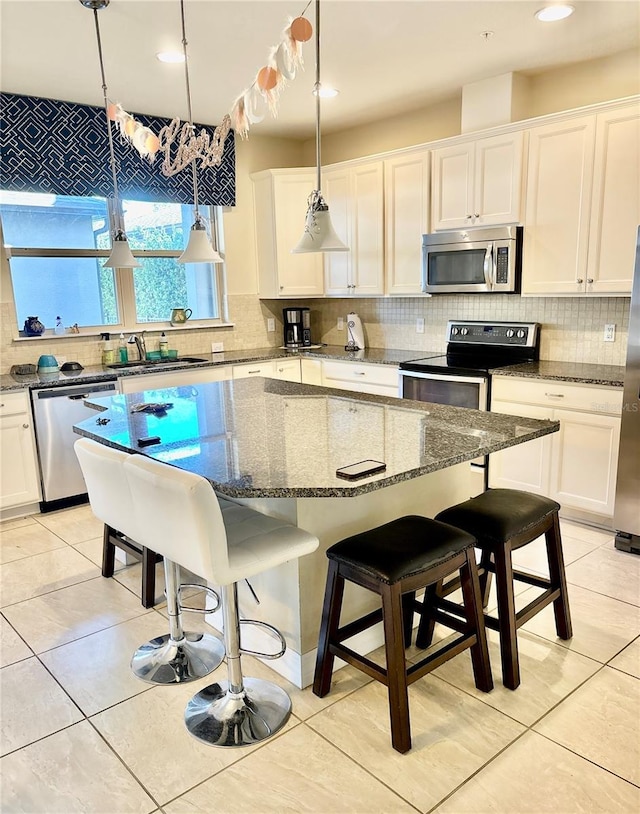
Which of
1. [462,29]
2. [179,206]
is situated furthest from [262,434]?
[179,206]

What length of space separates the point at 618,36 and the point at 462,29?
3.05 ft

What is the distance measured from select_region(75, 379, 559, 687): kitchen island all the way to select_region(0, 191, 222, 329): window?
6.91 ft

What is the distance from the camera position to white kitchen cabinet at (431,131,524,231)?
152 inches

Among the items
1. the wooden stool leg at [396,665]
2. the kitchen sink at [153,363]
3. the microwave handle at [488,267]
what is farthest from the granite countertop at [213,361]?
the wooden stool leg at [396,665]

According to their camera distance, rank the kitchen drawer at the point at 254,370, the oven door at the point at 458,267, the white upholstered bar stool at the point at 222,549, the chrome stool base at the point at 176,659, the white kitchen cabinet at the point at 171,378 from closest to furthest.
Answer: the white upholstered bar stool at the point at 222,549, the chrome stool base at the point at 176,659, the oven door at the point at 458,267, the white kitchen cabinet at the point at 171,378, the kitchen drawer at the point at 254,370

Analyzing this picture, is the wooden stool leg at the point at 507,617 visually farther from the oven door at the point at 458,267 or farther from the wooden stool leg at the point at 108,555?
the oven door at the point at 458,267

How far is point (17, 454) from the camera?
Result: 3.94m

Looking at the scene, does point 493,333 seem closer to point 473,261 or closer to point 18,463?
point 473,261

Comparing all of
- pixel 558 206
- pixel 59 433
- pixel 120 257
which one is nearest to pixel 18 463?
pixel 59 433

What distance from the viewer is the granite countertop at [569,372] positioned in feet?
11.2

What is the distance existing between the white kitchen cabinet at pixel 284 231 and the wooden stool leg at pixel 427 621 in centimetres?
346

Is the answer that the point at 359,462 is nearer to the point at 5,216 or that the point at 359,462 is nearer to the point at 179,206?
the point at 5,216

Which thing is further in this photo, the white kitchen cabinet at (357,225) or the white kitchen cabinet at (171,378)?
the white kitchen cabinet at (357,225)

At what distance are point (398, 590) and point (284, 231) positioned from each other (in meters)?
4.00
